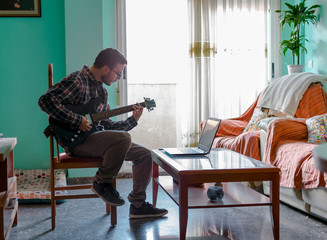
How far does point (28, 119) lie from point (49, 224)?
5.53 ft

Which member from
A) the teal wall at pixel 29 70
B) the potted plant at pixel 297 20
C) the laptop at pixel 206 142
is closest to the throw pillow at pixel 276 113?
the potted plant at pixel 297 20

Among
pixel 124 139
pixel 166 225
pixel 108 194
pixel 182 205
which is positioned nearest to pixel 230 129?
pixel 166 225

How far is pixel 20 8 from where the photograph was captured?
13.1 feet

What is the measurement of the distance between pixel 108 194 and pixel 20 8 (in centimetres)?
239

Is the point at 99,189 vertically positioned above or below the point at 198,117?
below

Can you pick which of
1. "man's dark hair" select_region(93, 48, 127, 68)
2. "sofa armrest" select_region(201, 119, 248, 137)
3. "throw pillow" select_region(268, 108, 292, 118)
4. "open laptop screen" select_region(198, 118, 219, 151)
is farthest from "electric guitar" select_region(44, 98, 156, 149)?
"throw pillow" select_region(268, 108, 292, 118)

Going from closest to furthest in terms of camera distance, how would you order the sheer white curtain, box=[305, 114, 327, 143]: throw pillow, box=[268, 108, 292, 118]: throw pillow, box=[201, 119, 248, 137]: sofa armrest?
box=[305, 114, 327, 143]: throw pillow < box=[268, 108, 292, 118]: throw pillow < box=[201, 119, 248, 137]: sofa armrest < the sheer white curtain

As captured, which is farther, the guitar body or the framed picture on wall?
the framed picture on wall

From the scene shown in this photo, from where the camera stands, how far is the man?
95.3 inches

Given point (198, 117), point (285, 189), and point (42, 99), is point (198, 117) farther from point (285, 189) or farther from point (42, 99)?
point (42, 99)

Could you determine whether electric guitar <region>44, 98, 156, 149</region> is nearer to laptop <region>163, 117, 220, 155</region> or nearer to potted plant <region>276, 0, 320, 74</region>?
laptop <region>163, 117, 220, 155</region>

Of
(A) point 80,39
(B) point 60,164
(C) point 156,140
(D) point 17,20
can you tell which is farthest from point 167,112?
(B) point 60,164

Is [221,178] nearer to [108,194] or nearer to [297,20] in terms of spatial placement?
[108,194]

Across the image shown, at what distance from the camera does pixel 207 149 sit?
2676 millimetres
